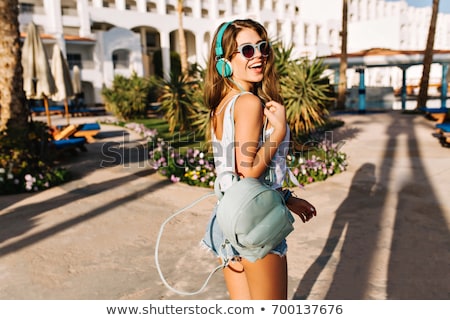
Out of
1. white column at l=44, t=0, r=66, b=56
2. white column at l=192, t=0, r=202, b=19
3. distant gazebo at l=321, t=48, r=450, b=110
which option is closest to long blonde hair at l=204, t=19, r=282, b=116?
distant gazebo at l=321, t=48, r=450, b=110

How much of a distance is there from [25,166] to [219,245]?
6557 mm

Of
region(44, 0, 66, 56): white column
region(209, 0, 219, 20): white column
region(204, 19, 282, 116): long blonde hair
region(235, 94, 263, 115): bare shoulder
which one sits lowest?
region(235, 94, 263, 115): bare shoulder

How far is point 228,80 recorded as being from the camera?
193 cm

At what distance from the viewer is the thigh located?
1.76m

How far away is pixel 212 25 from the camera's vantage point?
50.3m

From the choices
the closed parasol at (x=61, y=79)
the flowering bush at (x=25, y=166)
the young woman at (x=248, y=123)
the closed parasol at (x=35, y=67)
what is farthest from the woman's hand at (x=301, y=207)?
the closed parasol at (x=61, y=79)

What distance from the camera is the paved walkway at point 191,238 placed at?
11.5ft

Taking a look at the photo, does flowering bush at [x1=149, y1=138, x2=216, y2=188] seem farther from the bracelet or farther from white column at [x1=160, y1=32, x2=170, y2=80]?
white column at [x1=160, y1=32, x2=170, y2=80]

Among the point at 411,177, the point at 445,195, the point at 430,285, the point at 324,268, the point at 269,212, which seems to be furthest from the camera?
the point at 411,177

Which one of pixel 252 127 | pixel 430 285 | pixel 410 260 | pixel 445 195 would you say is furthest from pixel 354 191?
pixel 252 127

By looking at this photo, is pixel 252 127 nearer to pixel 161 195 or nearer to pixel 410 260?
pixel 410 260

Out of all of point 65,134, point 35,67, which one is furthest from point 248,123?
point 35,67

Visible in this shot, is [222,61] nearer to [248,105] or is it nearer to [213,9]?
[248,105]

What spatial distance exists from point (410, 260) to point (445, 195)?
2693mm
